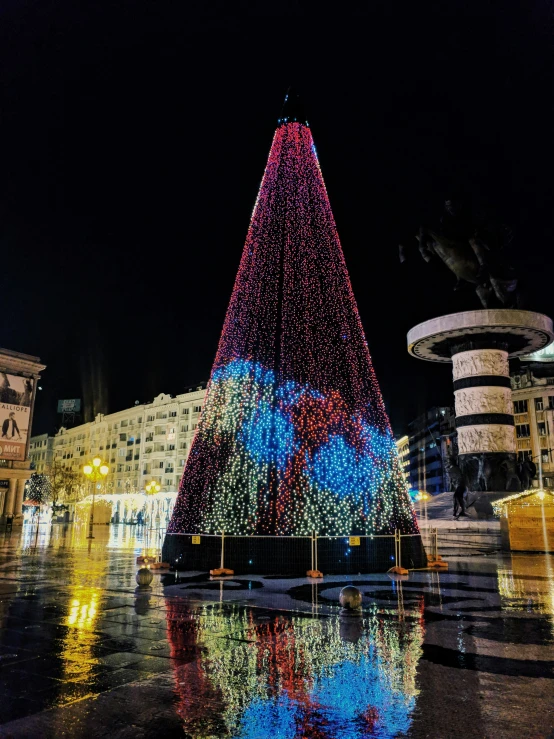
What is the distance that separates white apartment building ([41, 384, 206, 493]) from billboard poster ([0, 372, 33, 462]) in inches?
838

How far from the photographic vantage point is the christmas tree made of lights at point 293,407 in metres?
15.1

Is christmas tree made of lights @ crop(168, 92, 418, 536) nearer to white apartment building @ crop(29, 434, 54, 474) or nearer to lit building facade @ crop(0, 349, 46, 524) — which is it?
lit building facade @ crop(0, 349, 46, 524)

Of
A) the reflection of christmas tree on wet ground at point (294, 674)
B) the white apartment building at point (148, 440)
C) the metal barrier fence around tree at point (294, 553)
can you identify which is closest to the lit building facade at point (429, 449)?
the white apartment building at point (148, 440)

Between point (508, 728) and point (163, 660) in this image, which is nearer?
point (508, 728)

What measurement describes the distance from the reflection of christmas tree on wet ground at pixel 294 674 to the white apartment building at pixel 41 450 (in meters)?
125

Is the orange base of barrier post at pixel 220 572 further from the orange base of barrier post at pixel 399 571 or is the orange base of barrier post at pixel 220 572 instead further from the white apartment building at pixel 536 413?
the white apartment building at pixel 536 413

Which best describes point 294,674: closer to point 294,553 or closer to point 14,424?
point 294,553

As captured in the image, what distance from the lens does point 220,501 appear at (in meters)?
15.5

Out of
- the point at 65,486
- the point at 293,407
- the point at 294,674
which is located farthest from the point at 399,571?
the point at 65,486

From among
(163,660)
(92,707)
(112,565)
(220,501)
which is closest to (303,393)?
(220,501)

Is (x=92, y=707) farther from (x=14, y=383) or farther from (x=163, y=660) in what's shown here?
(x=14, y=383)

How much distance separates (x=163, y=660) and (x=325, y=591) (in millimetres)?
6175

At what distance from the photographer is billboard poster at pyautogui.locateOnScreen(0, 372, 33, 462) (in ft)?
203

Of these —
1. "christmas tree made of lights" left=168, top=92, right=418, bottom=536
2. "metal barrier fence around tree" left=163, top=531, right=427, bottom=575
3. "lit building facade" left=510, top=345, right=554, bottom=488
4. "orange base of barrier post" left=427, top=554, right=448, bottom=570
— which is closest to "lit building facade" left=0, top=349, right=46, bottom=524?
"metal barrier fence around tree" left=163, top=531, right=427, bottom=575
